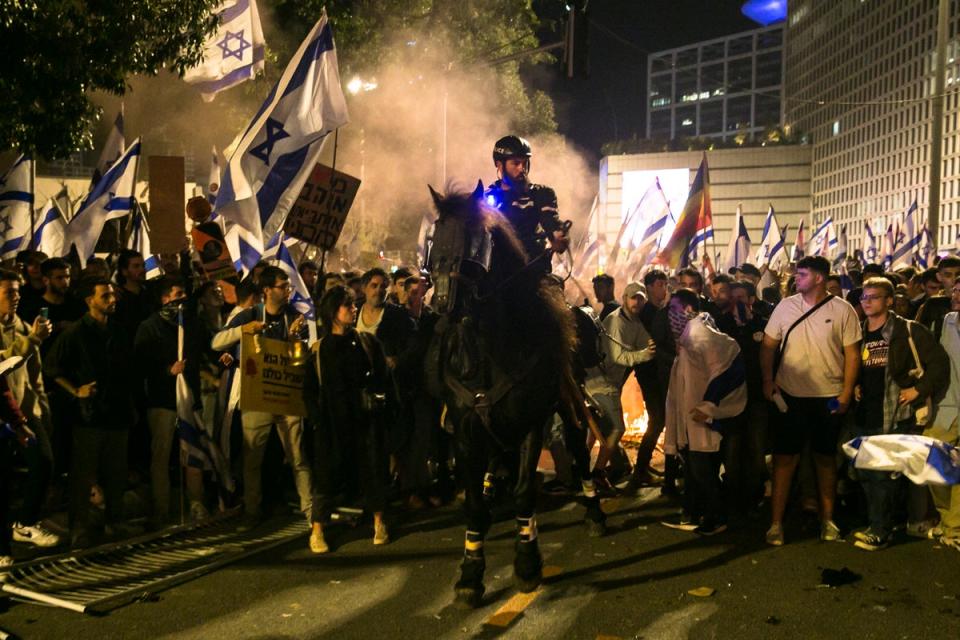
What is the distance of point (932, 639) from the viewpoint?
5.17 m

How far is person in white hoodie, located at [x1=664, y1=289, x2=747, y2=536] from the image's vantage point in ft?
24.5

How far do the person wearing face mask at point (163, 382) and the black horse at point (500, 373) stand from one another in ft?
8.68

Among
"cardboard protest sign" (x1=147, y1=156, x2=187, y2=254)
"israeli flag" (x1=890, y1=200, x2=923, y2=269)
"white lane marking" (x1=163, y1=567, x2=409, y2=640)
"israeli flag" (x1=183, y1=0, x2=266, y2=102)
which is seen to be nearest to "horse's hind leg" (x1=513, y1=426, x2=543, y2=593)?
"white lane marking" (x1=163, y1=567, x2=409, y2=640)

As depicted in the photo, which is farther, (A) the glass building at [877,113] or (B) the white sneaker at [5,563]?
(A) the glass building at [877,113]

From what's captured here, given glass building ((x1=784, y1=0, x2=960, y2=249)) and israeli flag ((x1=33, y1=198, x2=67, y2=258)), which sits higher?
glass building ((x1=784, y1=0, x2=960, y2=249))

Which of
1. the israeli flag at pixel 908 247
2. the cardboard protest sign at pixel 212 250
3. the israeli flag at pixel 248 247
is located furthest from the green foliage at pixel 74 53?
the israeli flag at pixel 908 247

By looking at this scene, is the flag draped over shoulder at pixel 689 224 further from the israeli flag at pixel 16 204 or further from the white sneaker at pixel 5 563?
the white sneaker at pixel 5 563

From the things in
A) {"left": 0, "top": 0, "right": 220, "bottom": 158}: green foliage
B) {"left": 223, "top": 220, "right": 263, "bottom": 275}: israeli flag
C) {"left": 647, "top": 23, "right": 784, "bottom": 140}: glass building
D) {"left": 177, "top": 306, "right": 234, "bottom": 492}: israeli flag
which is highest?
{"left": 647, "top": 23, "right": 784, "bottom": 140}: glass building

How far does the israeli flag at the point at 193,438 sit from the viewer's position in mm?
7807

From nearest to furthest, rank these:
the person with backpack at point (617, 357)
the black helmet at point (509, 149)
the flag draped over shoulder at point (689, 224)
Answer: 1. the black helmet at point (509, 149)
2. the person with backpack at point (617, 357)
3. the flag draped over shoulder at point (689, 224)

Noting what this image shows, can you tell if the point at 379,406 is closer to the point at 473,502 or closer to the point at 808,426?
the point at 473,502

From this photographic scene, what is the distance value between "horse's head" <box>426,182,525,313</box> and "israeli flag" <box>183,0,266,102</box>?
7.54m

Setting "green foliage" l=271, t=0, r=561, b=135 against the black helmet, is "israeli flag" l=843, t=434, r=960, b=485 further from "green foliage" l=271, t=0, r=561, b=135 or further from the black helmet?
"green foliage" l=271, t=0, r=561, b=135

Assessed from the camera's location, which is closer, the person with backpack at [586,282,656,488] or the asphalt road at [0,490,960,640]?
the asphalt road at [0,490,960,640]
